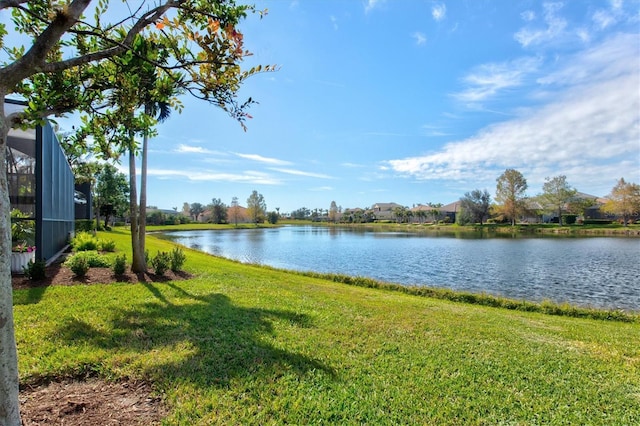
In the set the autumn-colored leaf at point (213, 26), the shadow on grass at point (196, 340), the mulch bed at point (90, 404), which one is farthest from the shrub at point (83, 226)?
the autumn-colored leaf at point (213, 26)

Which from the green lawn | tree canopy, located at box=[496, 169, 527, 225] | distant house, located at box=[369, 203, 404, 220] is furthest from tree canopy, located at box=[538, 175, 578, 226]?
the green lawn

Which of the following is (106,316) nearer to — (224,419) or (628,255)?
(224,419)

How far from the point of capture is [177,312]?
5746 mm

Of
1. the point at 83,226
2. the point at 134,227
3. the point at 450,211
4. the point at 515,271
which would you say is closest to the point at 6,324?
the point at 134,227

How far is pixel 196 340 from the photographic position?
14.6 feet

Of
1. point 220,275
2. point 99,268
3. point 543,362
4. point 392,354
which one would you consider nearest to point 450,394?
point 392,354

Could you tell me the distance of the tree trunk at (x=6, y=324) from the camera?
197 centimetres

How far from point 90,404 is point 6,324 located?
1464 mm

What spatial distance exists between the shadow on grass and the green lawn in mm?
21

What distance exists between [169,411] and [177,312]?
3057 millimetres

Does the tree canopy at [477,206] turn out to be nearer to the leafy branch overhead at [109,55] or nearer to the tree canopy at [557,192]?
the tree canopy at [557,192]

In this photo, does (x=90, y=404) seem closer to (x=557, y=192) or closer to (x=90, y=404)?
(x=90, y=404)

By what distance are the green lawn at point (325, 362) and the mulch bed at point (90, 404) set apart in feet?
0.44

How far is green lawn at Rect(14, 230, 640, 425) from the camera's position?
312 cm
